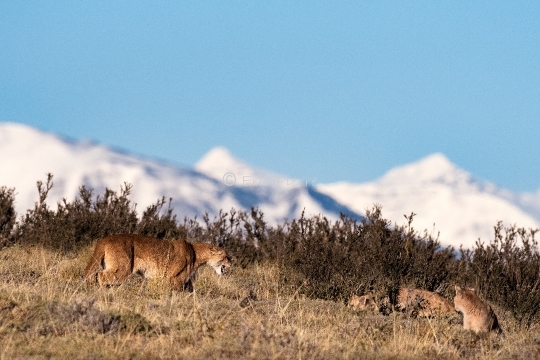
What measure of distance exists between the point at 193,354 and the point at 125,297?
3.31 metres

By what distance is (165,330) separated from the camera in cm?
936

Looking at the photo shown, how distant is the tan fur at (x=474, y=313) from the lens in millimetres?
10930

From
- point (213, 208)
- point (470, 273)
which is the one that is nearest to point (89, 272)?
point (470, 273)

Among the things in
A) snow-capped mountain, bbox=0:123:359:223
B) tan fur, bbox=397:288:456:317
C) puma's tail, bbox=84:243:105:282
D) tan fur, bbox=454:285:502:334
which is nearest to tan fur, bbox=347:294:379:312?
tan fur, bbox=397:288:456:317

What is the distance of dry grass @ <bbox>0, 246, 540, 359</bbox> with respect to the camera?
848 centimetres

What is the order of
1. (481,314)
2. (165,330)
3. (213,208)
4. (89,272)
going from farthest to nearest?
(213,208) → (89,272) → (481,314) → (165,330)

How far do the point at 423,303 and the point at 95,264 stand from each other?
465 centimetres

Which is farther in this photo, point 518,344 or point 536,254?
point 536,254

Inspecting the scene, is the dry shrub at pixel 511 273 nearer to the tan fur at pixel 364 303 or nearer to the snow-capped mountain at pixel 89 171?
the tan fur at pixel 364 303

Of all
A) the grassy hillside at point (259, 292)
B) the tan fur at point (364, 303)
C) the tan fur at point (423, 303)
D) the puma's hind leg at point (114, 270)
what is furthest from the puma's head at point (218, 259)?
the tan fur at point (423, 303)

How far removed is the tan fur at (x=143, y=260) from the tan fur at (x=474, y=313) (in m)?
3.93

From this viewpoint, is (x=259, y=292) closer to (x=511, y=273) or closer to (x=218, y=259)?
(x=218, y=259)

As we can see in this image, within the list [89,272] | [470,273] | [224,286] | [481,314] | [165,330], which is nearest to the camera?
[165,330]

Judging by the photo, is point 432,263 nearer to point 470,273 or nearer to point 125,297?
point 470,273
